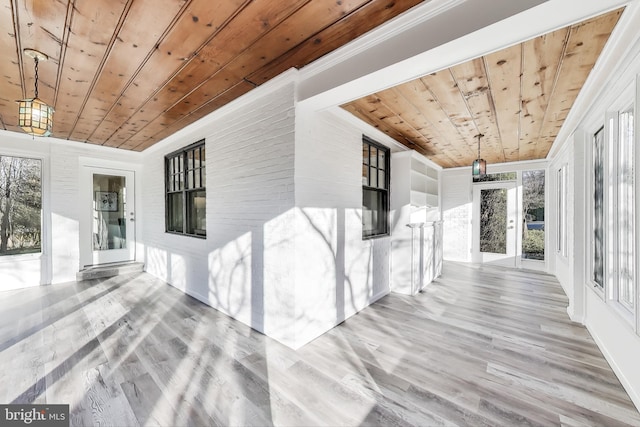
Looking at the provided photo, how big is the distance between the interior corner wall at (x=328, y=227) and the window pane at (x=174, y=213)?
2786 millimetres

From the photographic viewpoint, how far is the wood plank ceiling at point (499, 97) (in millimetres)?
1915

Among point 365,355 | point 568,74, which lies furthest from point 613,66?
point 365,355

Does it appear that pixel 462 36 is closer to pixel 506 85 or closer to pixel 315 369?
pixel 506 85

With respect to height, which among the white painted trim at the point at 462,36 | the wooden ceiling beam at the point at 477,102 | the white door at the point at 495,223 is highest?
the wooden ceiling beam at the point at 477,102

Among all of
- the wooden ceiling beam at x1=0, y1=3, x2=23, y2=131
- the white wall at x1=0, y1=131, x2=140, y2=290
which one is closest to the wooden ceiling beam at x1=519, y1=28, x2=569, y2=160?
the wooden ceiling beam at x1=0, y1=3, x2=23, y2=131

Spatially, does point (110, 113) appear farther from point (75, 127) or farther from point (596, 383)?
point (596, 383)

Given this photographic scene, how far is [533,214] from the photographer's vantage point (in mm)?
5969

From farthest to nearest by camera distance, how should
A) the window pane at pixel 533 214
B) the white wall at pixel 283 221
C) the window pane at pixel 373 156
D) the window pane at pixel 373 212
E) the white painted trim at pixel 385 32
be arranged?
the window pane at pixel 533 214, the window pane at pixel 373 156, the window pane at pixel 373 212, the white wall at pixel 283 221, the white painted trim at pixel 385 32

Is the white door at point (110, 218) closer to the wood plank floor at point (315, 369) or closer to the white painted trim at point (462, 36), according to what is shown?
the wood plank floor at point (315, 369)

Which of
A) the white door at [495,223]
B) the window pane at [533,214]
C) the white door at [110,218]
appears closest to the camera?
the white door at [110,218]

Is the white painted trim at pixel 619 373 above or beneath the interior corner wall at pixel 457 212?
beneath

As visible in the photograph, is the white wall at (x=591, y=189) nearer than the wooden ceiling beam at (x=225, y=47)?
No

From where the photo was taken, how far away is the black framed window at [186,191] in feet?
12.8

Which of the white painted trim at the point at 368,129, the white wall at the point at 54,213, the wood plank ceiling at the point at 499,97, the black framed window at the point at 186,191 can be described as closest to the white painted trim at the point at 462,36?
the wood plank ceiling at the point at 499,97
